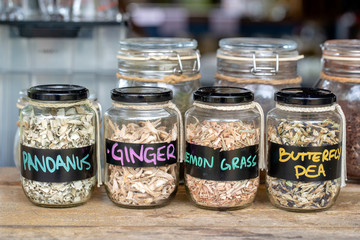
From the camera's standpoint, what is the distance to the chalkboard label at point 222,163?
39.2 inches

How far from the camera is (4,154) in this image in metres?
1.78

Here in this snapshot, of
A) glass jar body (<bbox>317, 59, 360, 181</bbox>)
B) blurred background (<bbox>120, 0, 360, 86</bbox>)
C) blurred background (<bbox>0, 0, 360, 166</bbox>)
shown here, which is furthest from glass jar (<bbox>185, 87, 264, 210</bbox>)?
blurred background (<bbox>120, 0, 360, 86</bbox>)

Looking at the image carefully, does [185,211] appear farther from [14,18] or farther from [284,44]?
[14,18]

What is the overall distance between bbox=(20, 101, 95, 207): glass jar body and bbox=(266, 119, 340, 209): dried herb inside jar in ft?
1.14

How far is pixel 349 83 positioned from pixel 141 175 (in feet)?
1.65

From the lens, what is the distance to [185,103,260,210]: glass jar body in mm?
996

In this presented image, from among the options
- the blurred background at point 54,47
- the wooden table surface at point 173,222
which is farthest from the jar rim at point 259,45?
the blurred background at point 54,47

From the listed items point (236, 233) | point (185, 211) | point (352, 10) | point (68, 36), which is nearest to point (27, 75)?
point (68, 36)

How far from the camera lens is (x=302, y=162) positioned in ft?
3.25

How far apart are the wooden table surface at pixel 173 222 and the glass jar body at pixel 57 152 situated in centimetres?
3

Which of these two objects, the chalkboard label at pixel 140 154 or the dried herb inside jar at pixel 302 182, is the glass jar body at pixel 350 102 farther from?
the chalkboard label at pixel 140 154

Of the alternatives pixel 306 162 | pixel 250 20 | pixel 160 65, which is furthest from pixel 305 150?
pixel 250 20

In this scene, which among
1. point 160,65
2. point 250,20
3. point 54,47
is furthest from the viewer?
point 250,20

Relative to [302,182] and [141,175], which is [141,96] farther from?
→ [302,182]
